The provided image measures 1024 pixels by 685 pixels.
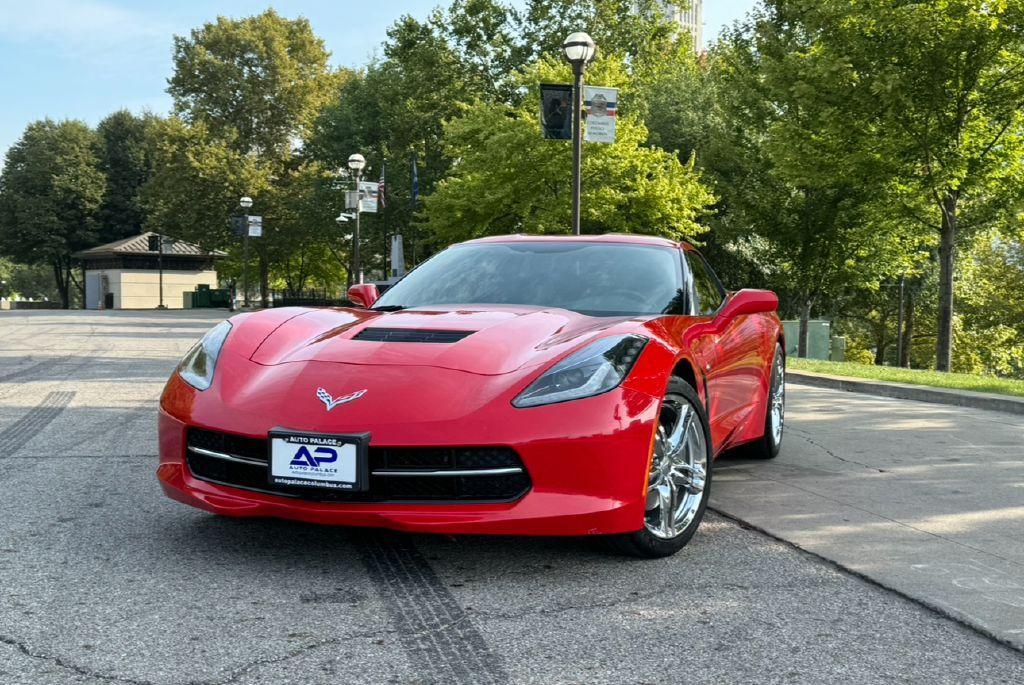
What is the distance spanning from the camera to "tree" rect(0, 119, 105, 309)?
67.0m

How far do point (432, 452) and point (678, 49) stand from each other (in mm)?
49859

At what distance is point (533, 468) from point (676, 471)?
0.90 m

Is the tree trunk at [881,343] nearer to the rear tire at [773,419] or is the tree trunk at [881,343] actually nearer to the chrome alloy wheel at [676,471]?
the rear tire at [773,419]

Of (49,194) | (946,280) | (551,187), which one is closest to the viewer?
(946,280)

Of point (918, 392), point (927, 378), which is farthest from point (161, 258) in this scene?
point (918, 392)

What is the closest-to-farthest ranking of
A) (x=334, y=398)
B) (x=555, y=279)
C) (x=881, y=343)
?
1. (x=334, y=398)
2. (x=555, y=279)
3. (x=881, y=343)

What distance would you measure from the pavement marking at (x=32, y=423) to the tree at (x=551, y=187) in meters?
17.1

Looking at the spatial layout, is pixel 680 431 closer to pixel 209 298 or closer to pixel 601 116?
pixel 601 116

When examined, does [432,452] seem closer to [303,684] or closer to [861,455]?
[303,684]

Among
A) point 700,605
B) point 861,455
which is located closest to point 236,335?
point 700,605

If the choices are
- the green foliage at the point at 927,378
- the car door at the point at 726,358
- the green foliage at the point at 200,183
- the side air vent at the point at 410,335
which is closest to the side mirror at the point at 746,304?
the car door at the point at 726,358

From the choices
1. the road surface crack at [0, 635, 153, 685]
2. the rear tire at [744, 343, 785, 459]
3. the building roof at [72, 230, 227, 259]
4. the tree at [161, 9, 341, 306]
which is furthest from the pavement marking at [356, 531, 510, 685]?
the building roof at [72, 230, 227, 259]

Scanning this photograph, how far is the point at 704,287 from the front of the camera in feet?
18.5

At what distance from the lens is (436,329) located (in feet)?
13.8
